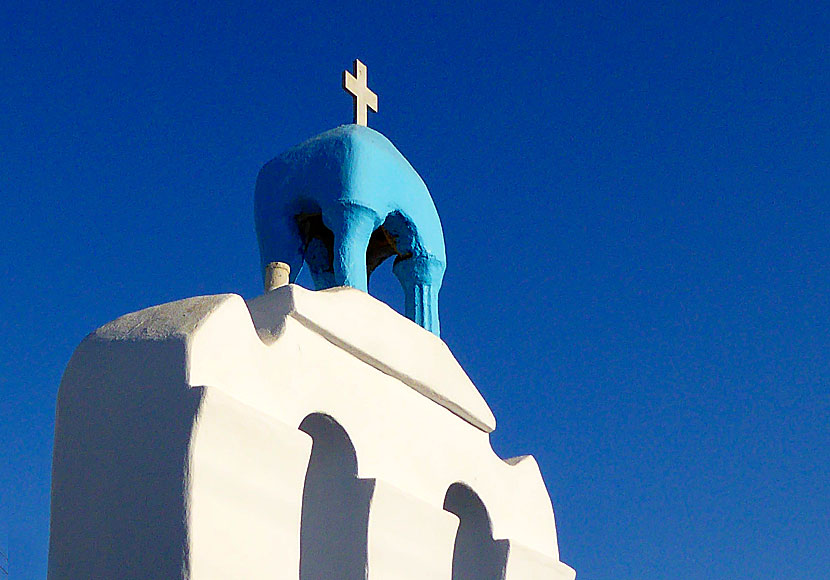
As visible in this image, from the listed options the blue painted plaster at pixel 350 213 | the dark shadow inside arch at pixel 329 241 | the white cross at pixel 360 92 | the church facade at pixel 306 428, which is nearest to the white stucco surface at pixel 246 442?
the church facade at pixel 306 428

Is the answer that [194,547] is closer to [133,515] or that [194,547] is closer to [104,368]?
[133,515]

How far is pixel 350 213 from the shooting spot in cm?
752

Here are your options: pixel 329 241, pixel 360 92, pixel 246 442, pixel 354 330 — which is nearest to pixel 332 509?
pixel 354 330

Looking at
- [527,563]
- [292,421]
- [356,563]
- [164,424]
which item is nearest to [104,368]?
[164,424]

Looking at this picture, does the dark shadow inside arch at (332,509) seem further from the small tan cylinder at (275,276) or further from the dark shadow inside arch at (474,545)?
the dark shadow inside arch at (474,545)

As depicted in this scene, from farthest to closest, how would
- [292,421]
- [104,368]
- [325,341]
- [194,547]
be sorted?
[325,341] → [292,421] → [104,368] → [194,547]

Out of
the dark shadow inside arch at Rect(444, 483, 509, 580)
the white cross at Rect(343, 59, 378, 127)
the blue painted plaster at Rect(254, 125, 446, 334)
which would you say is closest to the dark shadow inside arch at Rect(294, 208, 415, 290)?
the blue painted plaster at Rect(254, 125, 446, 334)

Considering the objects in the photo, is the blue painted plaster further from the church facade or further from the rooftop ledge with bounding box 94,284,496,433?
the rooftop ledge with bounding box 94,284,496,433

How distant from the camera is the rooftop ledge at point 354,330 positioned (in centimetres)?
559

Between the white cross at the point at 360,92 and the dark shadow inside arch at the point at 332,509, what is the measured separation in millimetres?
2827

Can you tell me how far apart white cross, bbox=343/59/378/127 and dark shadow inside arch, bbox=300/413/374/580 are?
283cm

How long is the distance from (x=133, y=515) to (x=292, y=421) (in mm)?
1035

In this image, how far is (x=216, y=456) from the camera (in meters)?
5.21

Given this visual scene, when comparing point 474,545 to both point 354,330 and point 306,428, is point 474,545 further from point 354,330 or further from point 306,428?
point 354,330
